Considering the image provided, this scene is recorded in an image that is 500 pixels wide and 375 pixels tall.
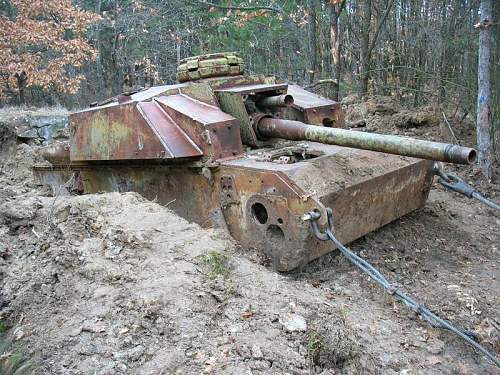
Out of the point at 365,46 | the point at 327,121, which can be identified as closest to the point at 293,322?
the point at 327,121

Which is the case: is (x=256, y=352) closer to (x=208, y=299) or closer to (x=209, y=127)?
(x=208, y=299)

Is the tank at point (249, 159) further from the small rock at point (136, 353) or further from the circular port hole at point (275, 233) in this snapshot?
the small rock at point (136, 353)

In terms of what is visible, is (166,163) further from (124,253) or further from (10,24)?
(10,24)

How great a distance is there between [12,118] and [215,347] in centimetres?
883

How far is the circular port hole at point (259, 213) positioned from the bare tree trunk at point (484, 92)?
3.65 metres

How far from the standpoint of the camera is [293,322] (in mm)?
3471

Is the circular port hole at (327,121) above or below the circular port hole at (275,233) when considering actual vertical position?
above

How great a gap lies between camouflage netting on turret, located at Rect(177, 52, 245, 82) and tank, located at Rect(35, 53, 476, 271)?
0.01 metres

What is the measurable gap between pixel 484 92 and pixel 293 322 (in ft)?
15.6

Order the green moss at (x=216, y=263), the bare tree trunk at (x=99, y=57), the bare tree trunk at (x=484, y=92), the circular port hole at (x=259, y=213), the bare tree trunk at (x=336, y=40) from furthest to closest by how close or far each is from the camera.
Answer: the bare tree trunk at (x=99, y=57), the bare tree trunk at (x=336, y=40), the bare tree trunk at (x=484, y=92), the circular port hole at (x=259, y=213), the green moss at (x=216, y=263)

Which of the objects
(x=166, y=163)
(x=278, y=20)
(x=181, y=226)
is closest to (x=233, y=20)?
(x=278, y=20)

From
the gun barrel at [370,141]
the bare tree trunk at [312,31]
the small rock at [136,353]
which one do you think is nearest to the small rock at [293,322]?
the small rock at [136,353]

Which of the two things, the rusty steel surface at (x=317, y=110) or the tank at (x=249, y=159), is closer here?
the tank at (x=249, y=159)

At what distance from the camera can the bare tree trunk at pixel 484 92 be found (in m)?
6.64
